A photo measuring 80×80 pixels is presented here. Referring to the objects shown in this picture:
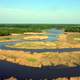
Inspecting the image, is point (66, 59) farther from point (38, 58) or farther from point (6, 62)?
point (6, 62)

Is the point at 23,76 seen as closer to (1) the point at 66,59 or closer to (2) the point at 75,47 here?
(1) the point at 66,59

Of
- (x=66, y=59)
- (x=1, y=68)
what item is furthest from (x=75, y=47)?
(x=1, y=68)

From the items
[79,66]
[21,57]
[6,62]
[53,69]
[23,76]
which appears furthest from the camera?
[21,57]

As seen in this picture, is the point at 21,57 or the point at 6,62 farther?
the point at 21,57

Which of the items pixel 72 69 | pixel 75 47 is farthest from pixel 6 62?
pixel 75 47

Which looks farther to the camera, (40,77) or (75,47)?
(75,47)

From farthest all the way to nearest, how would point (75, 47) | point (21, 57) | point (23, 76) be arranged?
point (75, 47) < point (21, 57) < point (23, 76)
